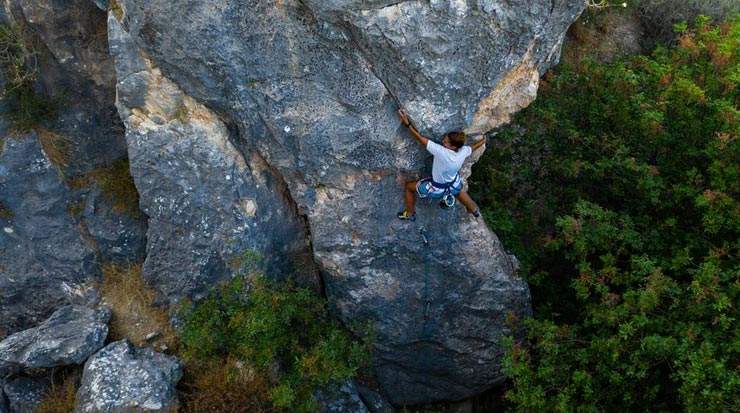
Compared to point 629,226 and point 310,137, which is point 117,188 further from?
point 629,226

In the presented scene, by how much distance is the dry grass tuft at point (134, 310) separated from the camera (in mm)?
8047

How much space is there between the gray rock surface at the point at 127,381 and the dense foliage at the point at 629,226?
150 inches

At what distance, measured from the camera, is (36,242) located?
27.0 feet

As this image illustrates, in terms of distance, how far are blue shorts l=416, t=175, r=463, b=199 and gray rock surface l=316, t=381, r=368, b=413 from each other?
9.34 ft

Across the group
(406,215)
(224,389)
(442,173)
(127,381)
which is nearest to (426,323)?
(406,215)

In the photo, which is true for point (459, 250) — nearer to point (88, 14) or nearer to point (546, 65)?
point (546, 65)

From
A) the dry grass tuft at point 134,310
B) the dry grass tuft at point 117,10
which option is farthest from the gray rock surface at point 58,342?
the dry grass tuft at point 117,10

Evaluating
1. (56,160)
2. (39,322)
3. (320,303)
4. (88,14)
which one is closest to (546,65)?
(320,303)

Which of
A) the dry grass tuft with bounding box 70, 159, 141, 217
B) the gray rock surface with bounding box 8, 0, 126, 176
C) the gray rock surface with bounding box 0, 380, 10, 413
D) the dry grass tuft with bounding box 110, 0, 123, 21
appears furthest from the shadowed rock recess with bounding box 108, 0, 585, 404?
the gray rock surface with bounding box 0, 380, 10, 413

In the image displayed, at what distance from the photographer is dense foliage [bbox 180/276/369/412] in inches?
295

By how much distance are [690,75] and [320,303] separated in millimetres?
5707

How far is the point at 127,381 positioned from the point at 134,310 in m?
1.09

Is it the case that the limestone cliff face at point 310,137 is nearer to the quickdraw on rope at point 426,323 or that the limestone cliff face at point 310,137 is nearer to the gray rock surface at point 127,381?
the quickdraw on rope at point 426,323

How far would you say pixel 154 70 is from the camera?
23.1 feet
